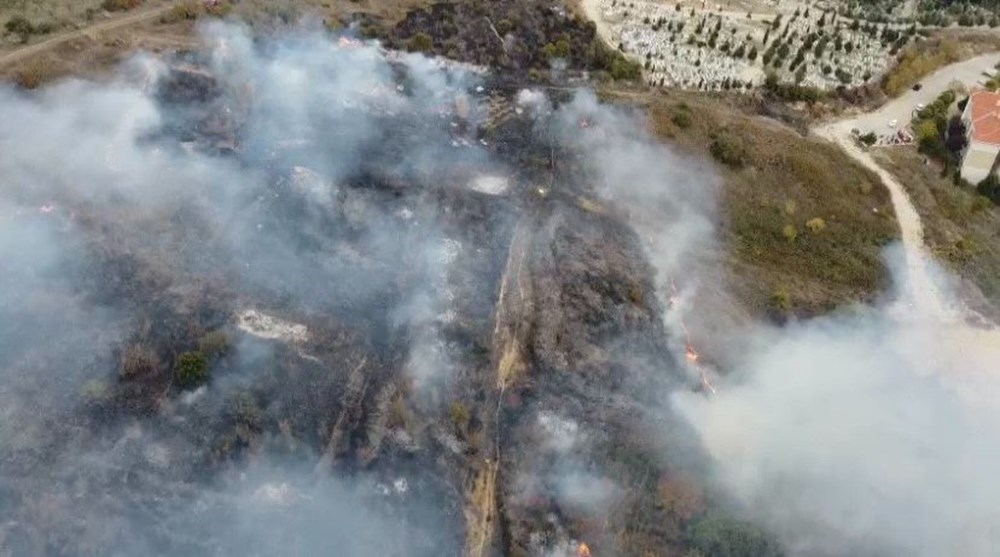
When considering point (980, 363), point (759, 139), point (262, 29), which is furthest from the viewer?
point (262, 29)

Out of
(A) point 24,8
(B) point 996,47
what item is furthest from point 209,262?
(B) point 996,47

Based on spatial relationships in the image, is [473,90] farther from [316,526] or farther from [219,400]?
[316,526]

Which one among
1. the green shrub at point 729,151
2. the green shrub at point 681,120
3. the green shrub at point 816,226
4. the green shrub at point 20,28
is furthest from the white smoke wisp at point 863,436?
the green shrub at point 20,28

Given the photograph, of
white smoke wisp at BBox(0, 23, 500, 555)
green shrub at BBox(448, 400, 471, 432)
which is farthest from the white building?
green shrub at BBox(448, 400, 471, 432)

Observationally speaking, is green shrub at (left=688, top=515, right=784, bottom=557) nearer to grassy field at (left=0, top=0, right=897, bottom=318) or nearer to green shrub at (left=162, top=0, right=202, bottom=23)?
grassy field at (left=0, top=0, right=897, bottom=318)

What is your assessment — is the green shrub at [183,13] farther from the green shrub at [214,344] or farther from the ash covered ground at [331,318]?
the green shrub at [214,344]

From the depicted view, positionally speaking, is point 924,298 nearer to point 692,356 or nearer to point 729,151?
point 692,356

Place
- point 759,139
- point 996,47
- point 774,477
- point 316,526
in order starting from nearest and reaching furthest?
1. point 316,526
2. point 774,477
3. point 759,139
4. point 996,47

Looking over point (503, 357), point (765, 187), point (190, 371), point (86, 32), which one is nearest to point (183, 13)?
point (86, 32)
